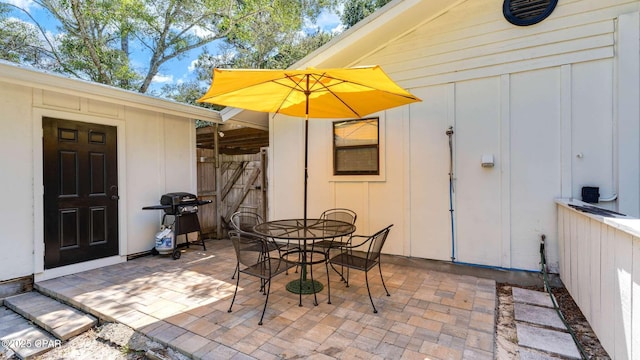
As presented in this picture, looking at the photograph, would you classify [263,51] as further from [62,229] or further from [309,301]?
[309,301]

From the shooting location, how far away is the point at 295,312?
9.08 ft

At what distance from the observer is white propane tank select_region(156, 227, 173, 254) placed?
4.54 meters

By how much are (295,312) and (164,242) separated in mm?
2909

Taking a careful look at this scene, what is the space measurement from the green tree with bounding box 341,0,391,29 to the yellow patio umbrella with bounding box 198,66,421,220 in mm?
9069

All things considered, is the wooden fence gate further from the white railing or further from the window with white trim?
the white railing

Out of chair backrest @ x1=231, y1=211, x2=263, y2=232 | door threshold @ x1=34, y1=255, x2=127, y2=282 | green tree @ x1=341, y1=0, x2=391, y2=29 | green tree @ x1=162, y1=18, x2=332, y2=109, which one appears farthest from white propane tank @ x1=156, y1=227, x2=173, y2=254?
green tree @ x1=341, y1=0, x2=391, y2=29

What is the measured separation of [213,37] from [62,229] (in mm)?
9295

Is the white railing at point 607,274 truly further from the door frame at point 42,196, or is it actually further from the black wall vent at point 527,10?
the door frame at point 42,196

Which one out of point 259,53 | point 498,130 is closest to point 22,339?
point 498,130

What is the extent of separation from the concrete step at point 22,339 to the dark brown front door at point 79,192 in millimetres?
1030

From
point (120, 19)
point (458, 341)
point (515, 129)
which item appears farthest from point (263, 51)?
point (458, 341)

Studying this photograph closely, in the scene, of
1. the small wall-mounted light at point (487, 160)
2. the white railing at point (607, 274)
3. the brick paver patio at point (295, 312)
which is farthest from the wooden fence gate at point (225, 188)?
the white railing at point (607, 274)

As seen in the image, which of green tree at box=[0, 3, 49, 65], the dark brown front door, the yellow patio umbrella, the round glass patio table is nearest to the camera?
the yellow patio umbrella

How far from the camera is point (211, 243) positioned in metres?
5.66
